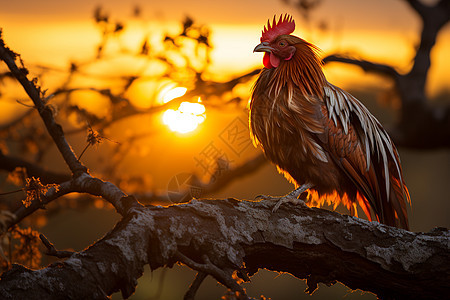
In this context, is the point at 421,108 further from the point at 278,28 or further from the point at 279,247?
the point at 279,247

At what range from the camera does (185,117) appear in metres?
4.80

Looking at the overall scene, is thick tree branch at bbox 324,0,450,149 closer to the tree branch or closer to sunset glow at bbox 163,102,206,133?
sunset glow at bbox 163,102,206,133

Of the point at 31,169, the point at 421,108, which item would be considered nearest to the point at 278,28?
the point at 31,169

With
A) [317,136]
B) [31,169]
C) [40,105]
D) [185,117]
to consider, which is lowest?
[40,105]

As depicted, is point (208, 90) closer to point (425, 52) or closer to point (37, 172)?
point (37, 172)

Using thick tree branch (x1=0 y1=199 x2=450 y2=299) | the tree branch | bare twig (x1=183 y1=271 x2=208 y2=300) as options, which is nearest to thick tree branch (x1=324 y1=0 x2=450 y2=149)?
thick tree branch (x1=0 y1=199 x2=450 y2=299)

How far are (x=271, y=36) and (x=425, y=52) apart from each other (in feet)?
12.9

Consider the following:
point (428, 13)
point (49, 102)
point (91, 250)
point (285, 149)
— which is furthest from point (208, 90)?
point (428, 13)

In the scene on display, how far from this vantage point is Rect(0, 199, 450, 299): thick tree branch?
→ 8.63ft

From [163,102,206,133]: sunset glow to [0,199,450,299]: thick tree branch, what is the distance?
161 cm

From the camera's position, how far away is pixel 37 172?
5.16 metres

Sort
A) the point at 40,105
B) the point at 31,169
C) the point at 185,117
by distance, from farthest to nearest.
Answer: the point at 31,169, the point at 185,117, the point at 40,105

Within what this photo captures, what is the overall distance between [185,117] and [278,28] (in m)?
1.14

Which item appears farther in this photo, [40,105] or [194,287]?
[40,105]
